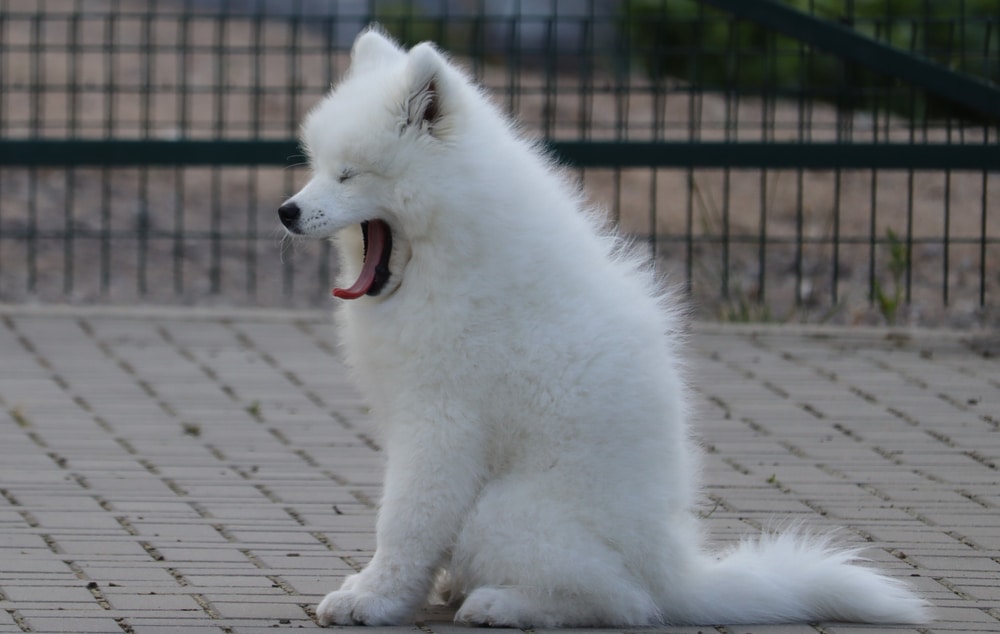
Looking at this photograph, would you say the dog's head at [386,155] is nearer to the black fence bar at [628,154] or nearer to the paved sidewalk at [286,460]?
the paved sidewalk at [286,460]

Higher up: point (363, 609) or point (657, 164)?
point (657, 164)

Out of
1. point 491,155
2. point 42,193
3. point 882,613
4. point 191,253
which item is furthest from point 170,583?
point 42,193

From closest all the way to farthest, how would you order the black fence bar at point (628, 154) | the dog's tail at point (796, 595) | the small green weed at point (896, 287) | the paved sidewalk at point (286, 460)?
the dog's tail at point (796, 595) → the paved sidewalk at point (286, 460) → the black fence bar at point (628, 154) → the small green weed at point (896, 287)

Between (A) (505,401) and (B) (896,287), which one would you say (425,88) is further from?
(B) (896,287)

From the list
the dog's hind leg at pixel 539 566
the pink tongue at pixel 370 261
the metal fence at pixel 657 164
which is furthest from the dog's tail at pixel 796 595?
the metal fence at pixel 657 164

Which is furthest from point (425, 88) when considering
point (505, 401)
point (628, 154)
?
point (628, 154)

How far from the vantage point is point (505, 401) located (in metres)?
4.51

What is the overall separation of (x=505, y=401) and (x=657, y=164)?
5.53 m

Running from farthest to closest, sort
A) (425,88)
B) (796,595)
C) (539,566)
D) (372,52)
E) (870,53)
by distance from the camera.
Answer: (870,53), (372,52), (796,595), (425,88), (539,566)

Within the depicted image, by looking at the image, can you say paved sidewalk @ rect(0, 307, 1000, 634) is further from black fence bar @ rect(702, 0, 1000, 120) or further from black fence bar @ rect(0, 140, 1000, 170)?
black fence bar @ rect(702, 0, 1000, 120)

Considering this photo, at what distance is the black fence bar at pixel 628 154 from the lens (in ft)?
31.7

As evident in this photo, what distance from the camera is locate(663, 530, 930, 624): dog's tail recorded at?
4.64 metres

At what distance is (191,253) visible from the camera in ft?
40.4

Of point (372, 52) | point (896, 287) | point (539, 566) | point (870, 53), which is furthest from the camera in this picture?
point (896, 287)
